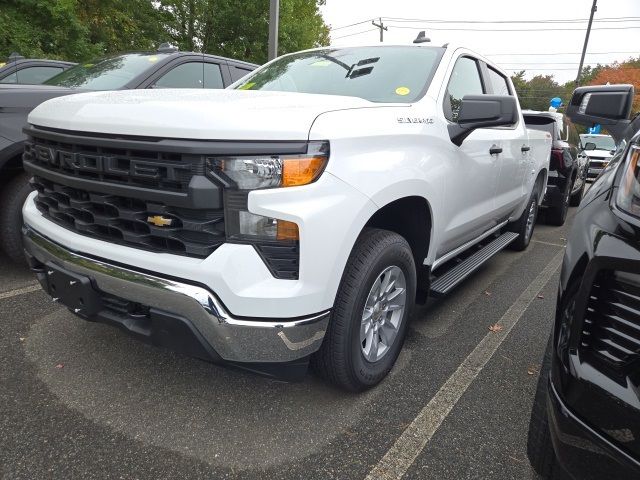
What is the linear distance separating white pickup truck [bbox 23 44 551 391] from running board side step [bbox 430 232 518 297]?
0.40 metres

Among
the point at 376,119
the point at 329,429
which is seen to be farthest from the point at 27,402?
the point at 376,119

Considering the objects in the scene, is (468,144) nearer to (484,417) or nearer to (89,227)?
(484,417)

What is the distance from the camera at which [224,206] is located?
169cm

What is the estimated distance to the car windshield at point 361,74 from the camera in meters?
2.75

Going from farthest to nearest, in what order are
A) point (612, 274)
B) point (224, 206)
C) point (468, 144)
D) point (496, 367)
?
point (468, 144)
point (496, 367)
point (224, 206)
point (612, 274)

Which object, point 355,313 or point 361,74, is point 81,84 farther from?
point 355,313

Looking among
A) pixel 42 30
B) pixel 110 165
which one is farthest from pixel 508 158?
pixel 42 30

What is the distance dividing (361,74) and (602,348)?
223 cm

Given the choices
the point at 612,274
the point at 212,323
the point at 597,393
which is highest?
the point at 612,274

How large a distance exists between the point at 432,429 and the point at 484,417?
0.99 ft

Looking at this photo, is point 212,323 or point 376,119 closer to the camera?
point 212,323

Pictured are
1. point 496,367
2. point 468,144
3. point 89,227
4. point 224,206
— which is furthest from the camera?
point 468,144

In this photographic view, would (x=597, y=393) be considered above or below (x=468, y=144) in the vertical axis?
below

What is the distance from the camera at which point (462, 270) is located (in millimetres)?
3357
